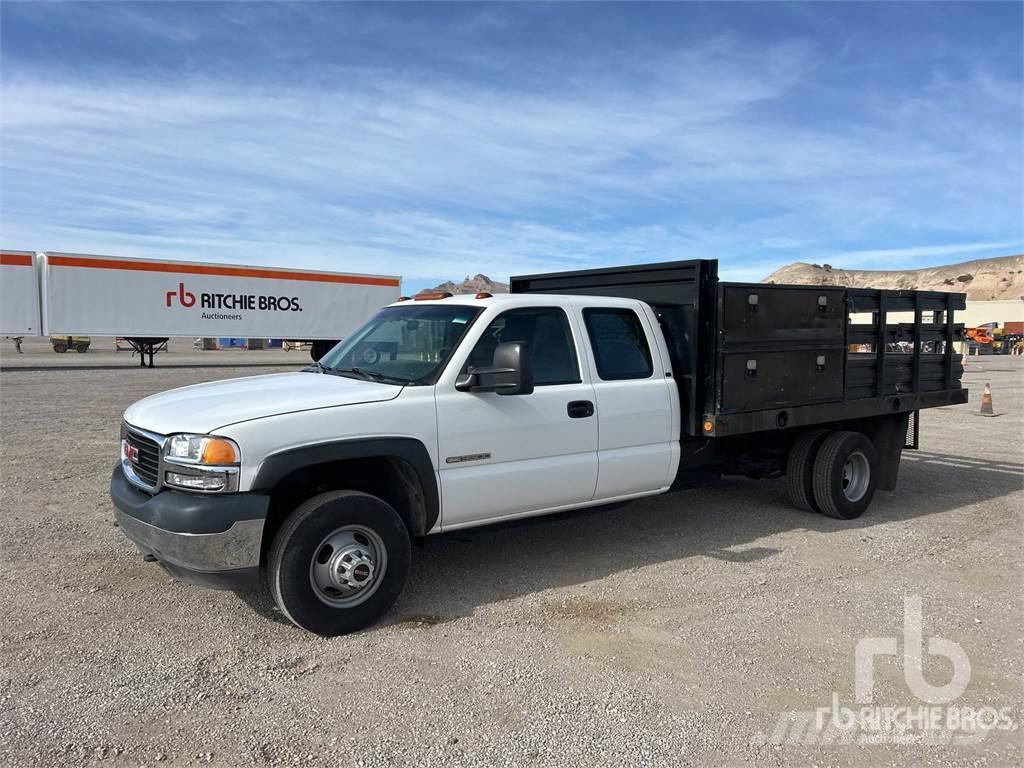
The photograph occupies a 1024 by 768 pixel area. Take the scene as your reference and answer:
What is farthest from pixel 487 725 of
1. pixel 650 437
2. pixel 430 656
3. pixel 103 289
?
pixel 103 289

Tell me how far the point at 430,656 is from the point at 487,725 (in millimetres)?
730

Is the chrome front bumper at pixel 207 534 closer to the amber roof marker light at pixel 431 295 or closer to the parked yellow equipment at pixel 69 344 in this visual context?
the amber roof marker light at pixel 431 295

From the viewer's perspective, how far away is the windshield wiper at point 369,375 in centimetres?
465

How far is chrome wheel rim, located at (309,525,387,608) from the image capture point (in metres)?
4.14

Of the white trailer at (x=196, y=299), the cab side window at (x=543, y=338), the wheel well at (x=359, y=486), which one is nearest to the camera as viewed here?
the wheel well at (x=359, y=486)

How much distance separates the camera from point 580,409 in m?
5.08

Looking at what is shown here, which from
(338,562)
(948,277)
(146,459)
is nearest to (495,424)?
(338,562)

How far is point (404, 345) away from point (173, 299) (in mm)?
23770

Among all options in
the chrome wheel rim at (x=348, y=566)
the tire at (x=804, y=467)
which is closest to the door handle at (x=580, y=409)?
the chrome wheel rim at (x=348, y=566)

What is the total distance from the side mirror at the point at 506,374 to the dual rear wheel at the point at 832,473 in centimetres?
338

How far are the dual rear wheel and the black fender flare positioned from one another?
374 centimetres

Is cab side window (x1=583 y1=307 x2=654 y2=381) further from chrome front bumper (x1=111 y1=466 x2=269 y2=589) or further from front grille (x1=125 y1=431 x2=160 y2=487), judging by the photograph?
front grille (x1=125 y1=431 x2=160 y2=487)

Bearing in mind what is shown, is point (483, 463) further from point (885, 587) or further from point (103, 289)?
point (103, 289)

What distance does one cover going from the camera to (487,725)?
10.8ft
